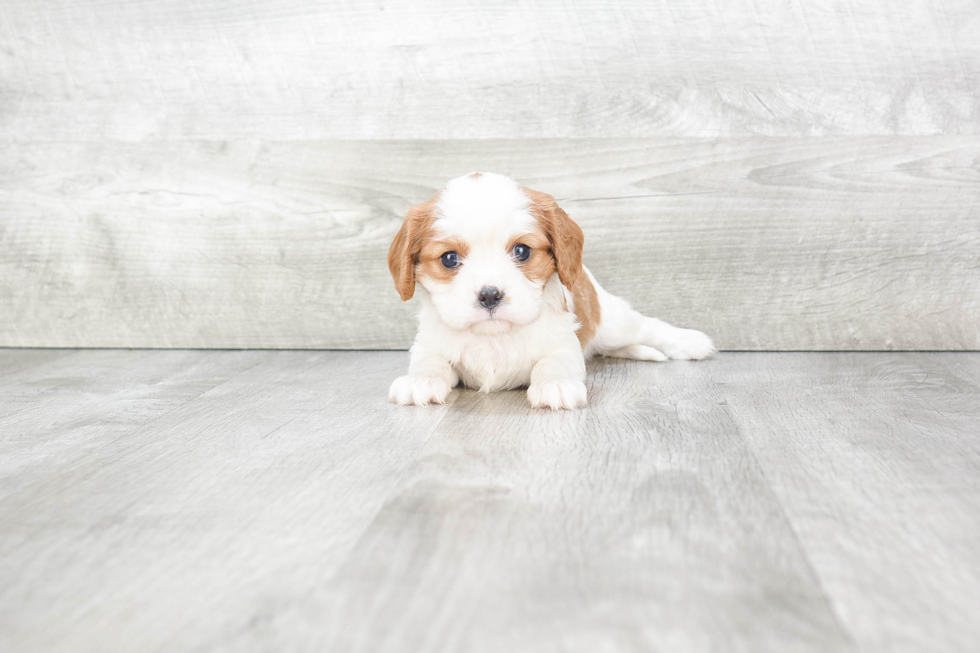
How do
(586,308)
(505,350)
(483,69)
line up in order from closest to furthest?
(505,350) < (586,308) < (483,69)

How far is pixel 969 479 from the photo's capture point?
1.39 m

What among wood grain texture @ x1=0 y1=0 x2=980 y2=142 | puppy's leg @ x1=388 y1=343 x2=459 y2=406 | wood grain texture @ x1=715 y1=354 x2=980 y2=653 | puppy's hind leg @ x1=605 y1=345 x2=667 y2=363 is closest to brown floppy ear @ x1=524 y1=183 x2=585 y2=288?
puppy's leg @ x1=388 y1=343 x2=459 y2=406

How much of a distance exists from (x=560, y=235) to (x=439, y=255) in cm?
30

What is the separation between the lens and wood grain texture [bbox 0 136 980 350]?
2652 millimetres

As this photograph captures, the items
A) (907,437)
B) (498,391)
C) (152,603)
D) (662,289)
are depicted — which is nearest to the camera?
(152,603)

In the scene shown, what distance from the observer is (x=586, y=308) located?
2348 mm

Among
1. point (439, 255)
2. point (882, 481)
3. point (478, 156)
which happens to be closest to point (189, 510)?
point (439, 255)

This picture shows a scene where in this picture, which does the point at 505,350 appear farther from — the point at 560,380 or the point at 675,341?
the point at 675,341

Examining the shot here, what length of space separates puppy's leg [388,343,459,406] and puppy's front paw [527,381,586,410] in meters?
0.24

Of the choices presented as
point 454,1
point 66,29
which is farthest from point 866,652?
point 66,29

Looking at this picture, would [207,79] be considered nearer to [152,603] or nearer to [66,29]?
[66,29]

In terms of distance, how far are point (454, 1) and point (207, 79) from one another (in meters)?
0.89

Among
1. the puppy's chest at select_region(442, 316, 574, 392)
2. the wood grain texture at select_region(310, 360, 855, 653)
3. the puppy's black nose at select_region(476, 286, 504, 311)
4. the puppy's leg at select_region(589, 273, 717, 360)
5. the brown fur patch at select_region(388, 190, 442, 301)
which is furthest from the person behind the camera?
the puppy's leg at select_region(589, 273, 717, 360)

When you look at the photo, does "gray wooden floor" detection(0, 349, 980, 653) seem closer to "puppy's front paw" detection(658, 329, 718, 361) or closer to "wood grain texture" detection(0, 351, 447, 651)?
"wood grain texture" detection(0, 351, 447, 651)
